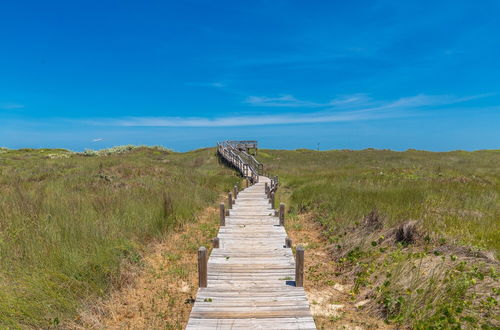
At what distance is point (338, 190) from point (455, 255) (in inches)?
320

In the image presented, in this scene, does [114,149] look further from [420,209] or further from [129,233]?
[420,209]

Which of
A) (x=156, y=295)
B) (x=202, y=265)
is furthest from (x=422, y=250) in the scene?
(x=156, y=295)

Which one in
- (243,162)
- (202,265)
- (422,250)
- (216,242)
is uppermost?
(243,162)

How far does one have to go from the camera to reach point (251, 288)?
562 cm

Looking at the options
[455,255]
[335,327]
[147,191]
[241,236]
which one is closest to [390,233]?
[455,255]

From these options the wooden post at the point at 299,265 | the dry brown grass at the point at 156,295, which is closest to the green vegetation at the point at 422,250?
the wooden post at the point at 299,265

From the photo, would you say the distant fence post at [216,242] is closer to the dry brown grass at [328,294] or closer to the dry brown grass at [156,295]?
the dry brown grass at [156,295]

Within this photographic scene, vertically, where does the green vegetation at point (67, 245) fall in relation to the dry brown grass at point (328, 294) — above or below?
above

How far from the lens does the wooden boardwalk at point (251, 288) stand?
4566 mm

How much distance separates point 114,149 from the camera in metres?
48.0

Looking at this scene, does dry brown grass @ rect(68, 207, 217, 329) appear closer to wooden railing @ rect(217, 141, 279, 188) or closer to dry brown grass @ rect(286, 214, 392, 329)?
dry brown grass @ rect(286, 214, 392, 329)

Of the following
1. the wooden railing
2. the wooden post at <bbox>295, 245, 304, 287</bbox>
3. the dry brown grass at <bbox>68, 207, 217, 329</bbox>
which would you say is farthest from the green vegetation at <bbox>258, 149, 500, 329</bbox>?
the wooden railing

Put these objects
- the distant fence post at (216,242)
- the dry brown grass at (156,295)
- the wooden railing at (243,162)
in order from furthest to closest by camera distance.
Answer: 1. the wooden railing at (243,162)
2. the distant fence post at (216,242)
3. the dry brown grass at (156,295)

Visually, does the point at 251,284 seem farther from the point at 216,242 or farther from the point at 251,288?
the point at 216,242
